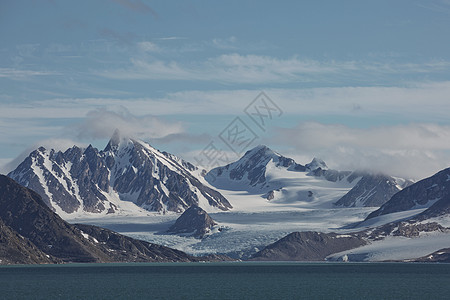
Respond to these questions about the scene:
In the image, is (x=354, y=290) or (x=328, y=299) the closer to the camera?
(x=328, y=299)

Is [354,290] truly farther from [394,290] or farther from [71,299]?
[71,299]

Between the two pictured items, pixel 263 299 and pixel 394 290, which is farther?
pixel 394 290

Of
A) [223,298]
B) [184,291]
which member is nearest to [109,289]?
[184,291]

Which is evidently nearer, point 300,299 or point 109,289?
point 300,299

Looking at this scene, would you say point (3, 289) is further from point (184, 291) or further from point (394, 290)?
point (394, 290)

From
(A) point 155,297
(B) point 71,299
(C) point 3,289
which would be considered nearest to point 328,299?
(A) point 155,297

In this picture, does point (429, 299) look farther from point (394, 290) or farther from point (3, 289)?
point (3, 289)

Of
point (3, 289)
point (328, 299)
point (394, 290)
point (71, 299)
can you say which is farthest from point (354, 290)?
point (3, 289)
